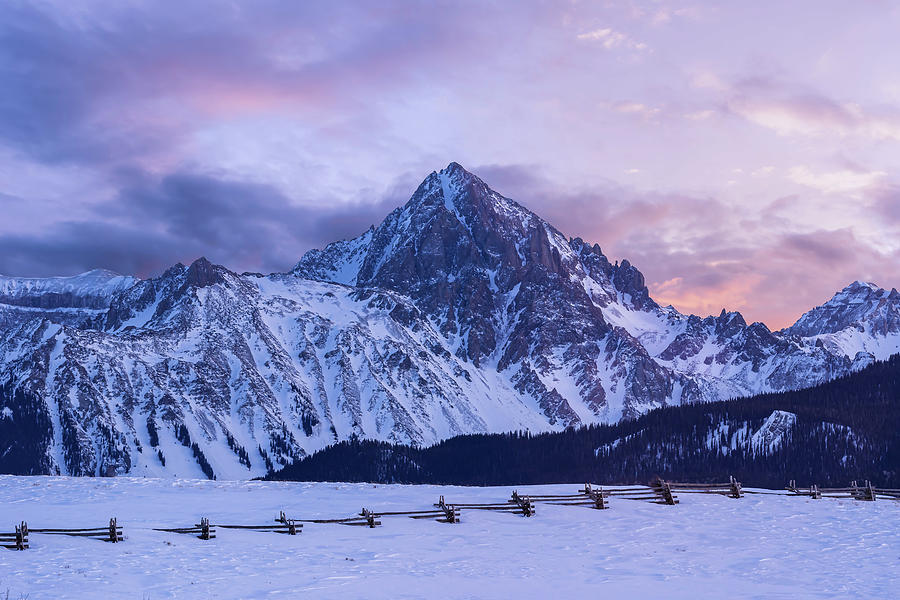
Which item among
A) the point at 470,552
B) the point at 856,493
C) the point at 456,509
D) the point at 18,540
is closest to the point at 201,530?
the point at 18,540

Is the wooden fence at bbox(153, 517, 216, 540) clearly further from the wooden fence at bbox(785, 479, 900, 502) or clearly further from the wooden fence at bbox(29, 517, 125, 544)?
the wooden fence at bbox(785, 479, 900, 502)

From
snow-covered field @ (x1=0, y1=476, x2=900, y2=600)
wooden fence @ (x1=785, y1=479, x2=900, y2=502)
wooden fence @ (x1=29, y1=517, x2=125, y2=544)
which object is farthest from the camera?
wooden fence @ (x1=785, y1=479, x2=900, y2=502)

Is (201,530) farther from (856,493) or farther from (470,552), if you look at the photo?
(856,493)

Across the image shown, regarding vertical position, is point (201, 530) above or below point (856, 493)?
below

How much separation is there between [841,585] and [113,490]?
170 ft

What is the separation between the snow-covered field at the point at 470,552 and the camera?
144ft

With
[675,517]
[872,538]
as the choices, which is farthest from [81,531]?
[872,538]

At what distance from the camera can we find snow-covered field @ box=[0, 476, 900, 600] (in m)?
43.8

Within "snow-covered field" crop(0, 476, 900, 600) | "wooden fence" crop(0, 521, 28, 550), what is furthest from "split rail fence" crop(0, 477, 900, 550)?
"snow-covered field" crop(0, 476, 900, 600)

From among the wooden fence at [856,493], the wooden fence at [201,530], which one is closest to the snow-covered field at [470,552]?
the wooden fence at [201,530]

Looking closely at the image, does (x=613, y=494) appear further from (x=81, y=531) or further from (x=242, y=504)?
(x=81, y=531)

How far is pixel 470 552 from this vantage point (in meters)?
53.3

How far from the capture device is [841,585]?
1738 inches

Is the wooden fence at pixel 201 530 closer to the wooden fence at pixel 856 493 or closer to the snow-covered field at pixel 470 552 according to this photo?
the snow-covered field at pixel 470 552
